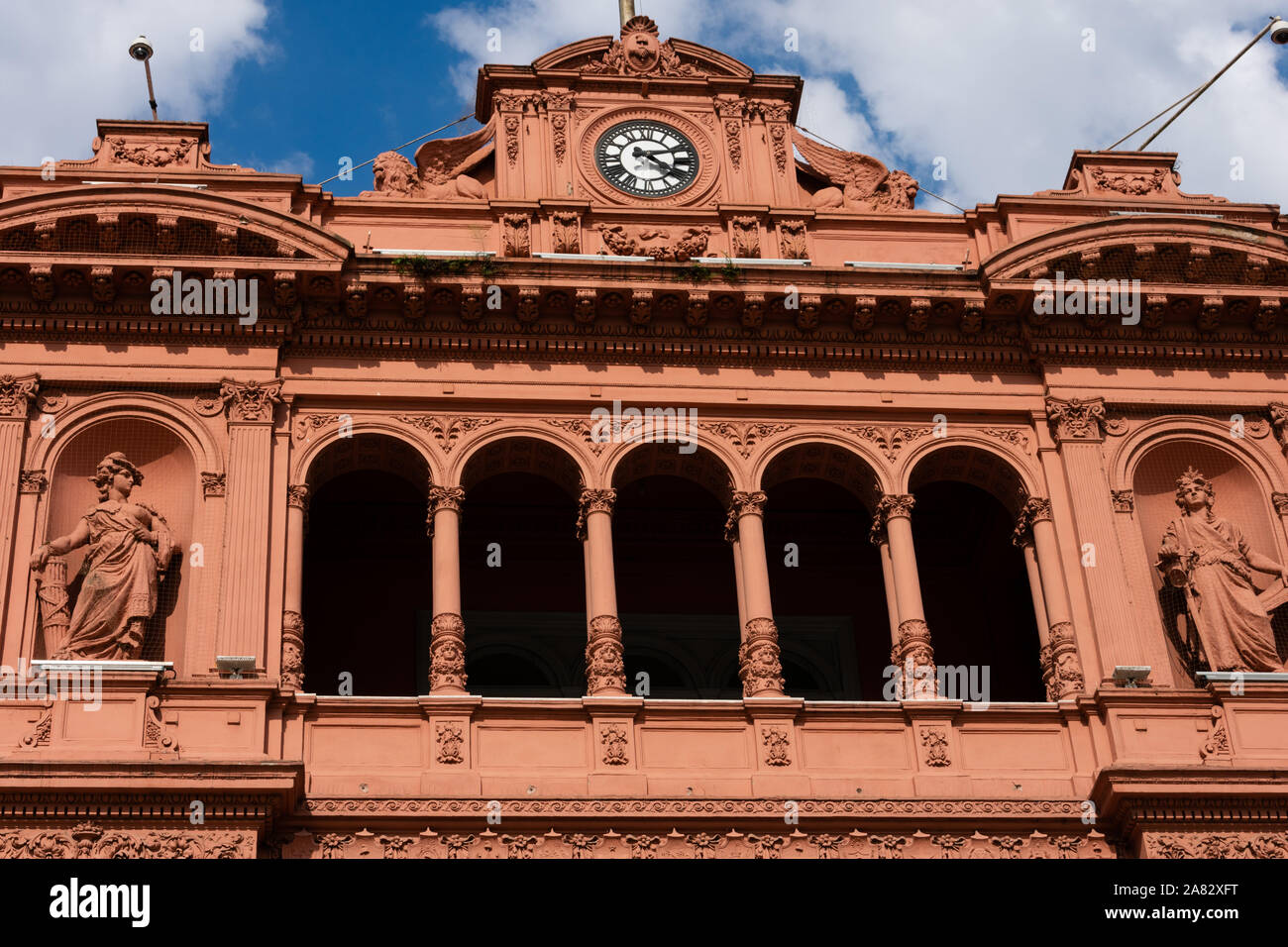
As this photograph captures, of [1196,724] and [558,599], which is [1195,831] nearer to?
[1196,724]

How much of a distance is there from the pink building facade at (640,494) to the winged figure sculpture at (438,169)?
2.7 inches

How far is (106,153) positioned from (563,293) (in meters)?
5.95

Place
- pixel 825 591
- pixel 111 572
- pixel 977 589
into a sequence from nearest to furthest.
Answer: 1. pixel 111 572
2. pixel 825 591
3. pixel 977 589

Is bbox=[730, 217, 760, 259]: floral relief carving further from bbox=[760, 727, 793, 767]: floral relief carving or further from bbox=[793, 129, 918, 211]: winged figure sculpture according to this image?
bbox=[760, 727, 793, 767]: floral relief carving

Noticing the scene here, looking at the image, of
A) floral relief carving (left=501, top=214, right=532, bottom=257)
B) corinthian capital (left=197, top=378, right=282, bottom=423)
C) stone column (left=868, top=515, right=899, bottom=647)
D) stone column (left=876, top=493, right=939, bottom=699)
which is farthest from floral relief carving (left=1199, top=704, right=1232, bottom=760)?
corinthian capital (left=197, top=378, right=282, bottom=423)

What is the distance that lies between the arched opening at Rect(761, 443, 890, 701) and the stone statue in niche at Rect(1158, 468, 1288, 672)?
13.7 feet

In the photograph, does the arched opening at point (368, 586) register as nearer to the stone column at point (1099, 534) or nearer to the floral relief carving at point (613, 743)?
the floral relief carving at point (613, 743)

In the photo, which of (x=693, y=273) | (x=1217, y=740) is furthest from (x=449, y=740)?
(x=1217, y=740)

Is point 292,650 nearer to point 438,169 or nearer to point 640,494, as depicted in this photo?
point 640,494

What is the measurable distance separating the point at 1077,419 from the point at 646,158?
651cm

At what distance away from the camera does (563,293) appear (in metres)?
26.2

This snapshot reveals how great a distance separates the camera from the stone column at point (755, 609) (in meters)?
24.1

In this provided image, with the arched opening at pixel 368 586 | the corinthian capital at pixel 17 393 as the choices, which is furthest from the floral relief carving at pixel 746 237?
the corinthian capital at pixel 17 393

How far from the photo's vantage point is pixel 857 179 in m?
29.1
